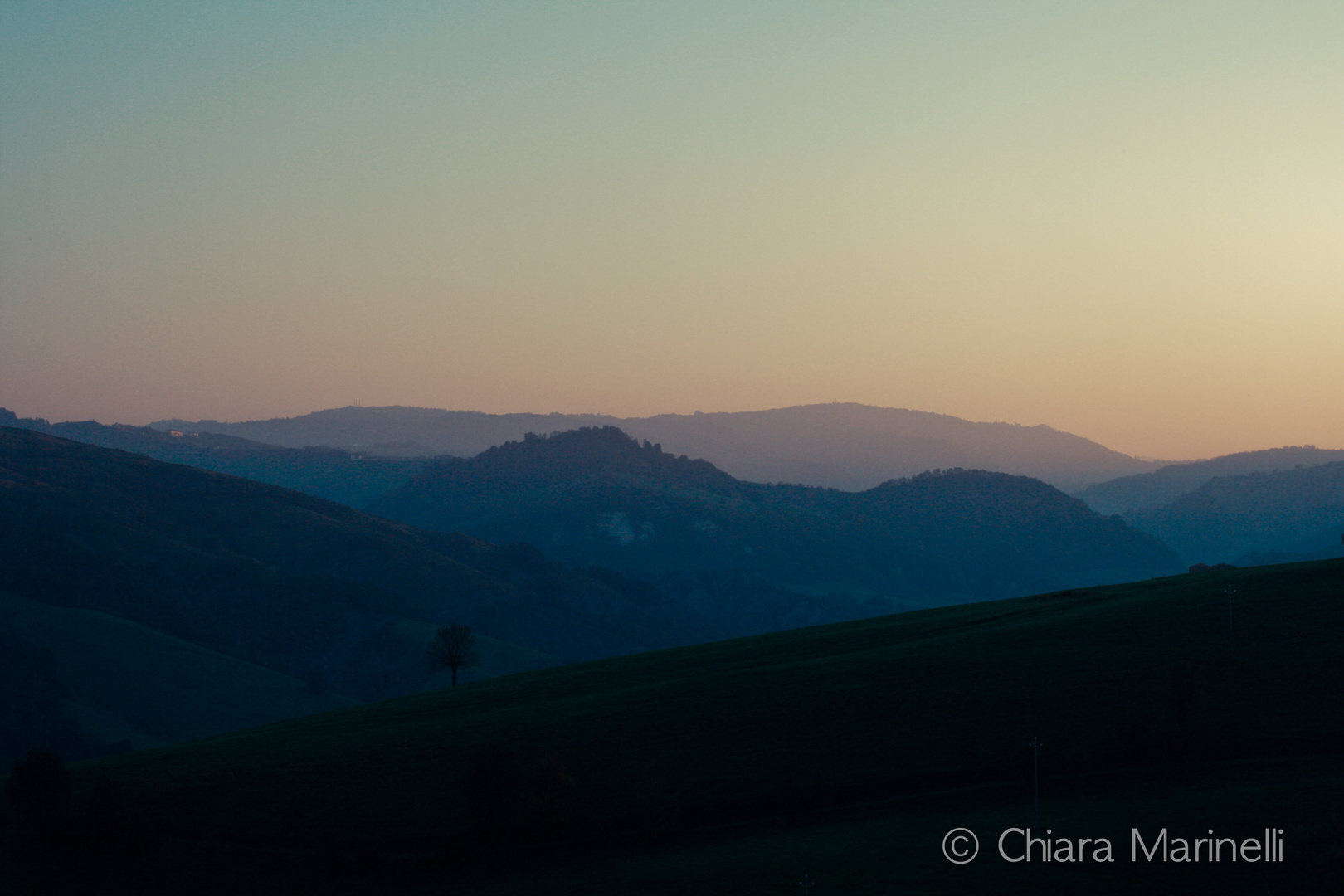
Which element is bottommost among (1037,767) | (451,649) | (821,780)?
(451,649)

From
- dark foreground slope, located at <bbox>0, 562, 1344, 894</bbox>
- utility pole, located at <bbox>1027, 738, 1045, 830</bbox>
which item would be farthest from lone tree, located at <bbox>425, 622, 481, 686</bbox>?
utility pole, located at <bbox>1027, 738, 1045, 830</bbox>

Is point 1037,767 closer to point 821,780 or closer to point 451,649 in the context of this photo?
point 821,780

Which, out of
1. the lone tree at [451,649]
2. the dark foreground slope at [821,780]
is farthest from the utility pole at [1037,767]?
the lone tree at [451,649]

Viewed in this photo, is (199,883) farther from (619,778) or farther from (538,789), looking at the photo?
(619,778)

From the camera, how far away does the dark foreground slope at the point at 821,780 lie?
61.4 m

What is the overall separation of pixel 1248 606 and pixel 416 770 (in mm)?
78006

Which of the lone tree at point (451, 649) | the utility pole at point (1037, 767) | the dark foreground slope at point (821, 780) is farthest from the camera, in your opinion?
the lone tree at point (451, 649)

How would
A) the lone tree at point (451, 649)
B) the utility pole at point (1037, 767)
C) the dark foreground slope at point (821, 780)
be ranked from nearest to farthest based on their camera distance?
the dark foreground slope at point (821, 780), the utility pole at point (1037, 767), the lone tree at point (451, 649)

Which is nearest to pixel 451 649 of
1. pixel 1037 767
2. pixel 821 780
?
pixel 821 780

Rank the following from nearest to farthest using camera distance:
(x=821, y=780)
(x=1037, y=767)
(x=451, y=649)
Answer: (x=1037, y=767) < (x=821, y=780) < (x=451, y=649)

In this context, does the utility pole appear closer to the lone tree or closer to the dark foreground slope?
the dark foreground slope

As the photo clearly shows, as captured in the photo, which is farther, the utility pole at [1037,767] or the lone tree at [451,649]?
the lone tree at [451,649]

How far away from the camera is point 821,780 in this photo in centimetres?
7712

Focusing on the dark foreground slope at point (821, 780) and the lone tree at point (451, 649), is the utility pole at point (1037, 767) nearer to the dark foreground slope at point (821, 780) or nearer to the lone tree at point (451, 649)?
the dark foreground slope at point (821, 780)
